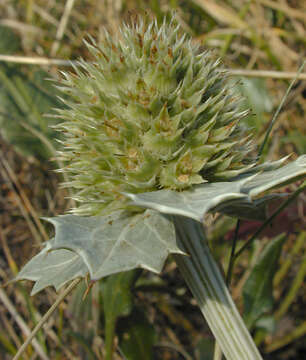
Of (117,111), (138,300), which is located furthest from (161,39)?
(138,300)

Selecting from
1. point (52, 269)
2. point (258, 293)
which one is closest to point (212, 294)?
point (52, 269)

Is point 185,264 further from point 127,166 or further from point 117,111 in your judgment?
point 117,111

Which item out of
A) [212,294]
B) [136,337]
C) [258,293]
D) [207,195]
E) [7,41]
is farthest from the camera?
[7,41]

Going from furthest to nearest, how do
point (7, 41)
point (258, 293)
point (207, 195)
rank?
point (7, 41), point (258, 293), point (207, 195)

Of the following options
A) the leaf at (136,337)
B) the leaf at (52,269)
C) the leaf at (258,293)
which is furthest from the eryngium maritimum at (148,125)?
the leaf at (136,337)

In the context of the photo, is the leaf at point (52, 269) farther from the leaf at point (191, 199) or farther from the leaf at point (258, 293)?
the leaf at point (258, 293)

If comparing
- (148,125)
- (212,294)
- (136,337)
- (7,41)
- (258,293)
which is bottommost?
(136,337)

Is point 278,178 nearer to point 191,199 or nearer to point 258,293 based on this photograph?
point 191,199
